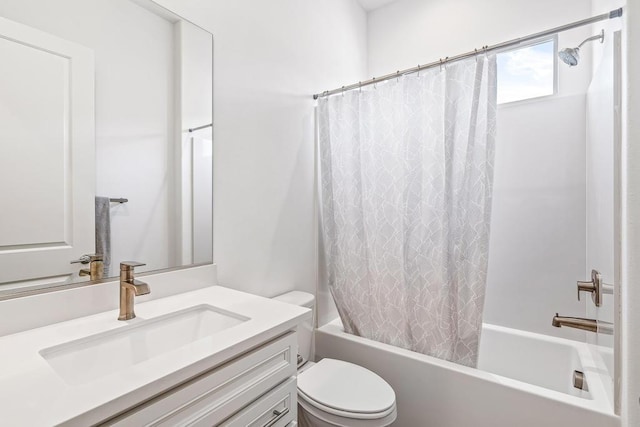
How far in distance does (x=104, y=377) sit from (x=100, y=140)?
0.78 metres

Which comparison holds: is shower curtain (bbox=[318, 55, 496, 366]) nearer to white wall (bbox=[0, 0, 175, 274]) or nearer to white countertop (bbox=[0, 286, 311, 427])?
white countertop (bbox=[0, 286, 311, 427])

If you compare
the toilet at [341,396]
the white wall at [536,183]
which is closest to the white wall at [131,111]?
the toilet at [341,396]

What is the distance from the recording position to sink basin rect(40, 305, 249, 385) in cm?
78

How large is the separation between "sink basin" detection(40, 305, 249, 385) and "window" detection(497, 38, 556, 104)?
2247 mm

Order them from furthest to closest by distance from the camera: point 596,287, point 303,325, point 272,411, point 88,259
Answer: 1. point 303,325
2. point 596,287
3. point 88,259
4. point 272,411

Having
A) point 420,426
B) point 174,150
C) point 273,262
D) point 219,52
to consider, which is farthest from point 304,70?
point 420,426

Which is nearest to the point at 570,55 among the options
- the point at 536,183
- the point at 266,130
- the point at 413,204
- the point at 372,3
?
the point at 536,183

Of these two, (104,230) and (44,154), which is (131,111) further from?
(104,230)

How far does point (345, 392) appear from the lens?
1380mm

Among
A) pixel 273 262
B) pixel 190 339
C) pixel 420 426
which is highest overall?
pixel 273 262

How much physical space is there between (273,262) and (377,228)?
2.09 ft

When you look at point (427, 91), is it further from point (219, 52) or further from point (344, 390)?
point (344, 390)

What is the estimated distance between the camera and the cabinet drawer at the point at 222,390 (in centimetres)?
63

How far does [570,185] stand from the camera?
6.22 ft
